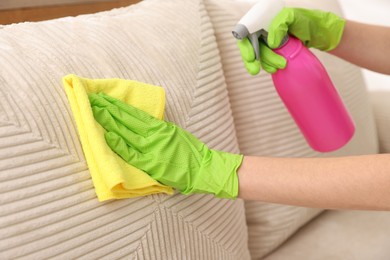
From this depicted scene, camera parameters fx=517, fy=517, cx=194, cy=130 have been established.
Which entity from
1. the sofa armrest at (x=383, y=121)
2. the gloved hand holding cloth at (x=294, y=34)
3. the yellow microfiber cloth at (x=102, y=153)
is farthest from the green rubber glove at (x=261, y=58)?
Result: the sofa armrest at (x=383, y=121)

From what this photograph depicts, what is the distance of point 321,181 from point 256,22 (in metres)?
0.35

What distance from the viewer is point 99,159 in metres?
0.78

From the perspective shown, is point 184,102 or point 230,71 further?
point 230,71

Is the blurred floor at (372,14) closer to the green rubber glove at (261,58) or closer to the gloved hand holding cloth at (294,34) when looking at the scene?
the gloved hand holding cloth at (294,34)

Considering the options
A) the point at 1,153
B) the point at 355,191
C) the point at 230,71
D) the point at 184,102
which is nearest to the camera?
the point at 1,153

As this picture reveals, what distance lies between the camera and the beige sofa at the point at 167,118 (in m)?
0.74

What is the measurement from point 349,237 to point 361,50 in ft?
1.55

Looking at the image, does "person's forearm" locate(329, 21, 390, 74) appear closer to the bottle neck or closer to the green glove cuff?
the bottle neck

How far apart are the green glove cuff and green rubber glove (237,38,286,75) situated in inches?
8.9

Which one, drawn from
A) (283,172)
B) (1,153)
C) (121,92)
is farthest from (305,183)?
(1,153)

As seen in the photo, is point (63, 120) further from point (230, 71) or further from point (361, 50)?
point (361, 50)

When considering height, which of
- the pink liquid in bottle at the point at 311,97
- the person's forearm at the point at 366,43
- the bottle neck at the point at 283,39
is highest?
the bottle neck at the point at 283,39

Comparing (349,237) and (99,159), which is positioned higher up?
(99,159)

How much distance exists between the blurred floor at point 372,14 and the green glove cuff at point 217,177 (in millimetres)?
1324
